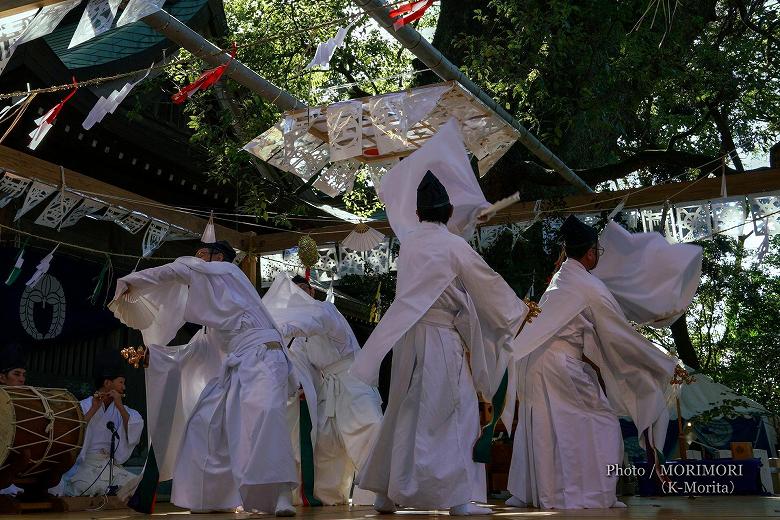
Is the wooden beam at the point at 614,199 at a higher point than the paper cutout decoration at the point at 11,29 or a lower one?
higher

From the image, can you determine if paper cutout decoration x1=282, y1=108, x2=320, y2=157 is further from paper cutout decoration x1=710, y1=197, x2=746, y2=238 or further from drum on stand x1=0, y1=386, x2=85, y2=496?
paper cutout decoration x1=710, y1=197, x2=746, y2=238

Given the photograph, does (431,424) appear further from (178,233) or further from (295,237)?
(295,237)

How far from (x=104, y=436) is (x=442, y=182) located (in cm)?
442

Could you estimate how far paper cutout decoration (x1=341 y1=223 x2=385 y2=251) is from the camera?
10.8m

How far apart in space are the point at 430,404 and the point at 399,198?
1508mm

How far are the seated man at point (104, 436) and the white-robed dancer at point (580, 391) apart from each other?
349cm

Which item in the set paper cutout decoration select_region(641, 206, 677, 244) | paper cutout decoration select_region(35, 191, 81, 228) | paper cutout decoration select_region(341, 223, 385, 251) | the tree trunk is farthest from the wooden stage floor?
the tree trunk

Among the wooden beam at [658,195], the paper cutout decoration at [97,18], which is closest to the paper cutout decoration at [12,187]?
the paper cutout decoration at [97,18]

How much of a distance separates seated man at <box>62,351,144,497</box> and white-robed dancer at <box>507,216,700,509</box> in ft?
11.5

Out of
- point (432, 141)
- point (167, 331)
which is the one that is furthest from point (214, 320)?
point (432, 141)

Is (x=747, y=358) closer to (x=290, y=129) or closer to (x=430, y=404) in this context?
(x=290, y=129)

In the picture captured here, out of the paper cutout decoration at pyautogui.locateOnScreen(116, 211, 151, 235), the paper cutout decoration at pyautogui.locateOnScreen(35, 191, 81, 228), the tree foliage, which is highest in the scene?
the tree foliage

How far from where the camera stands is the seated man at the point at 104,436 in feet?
26.4

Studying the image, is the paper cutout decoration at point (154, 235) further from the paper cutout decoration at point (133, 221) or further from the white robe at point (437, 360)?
the white robe at point (437, 360)
